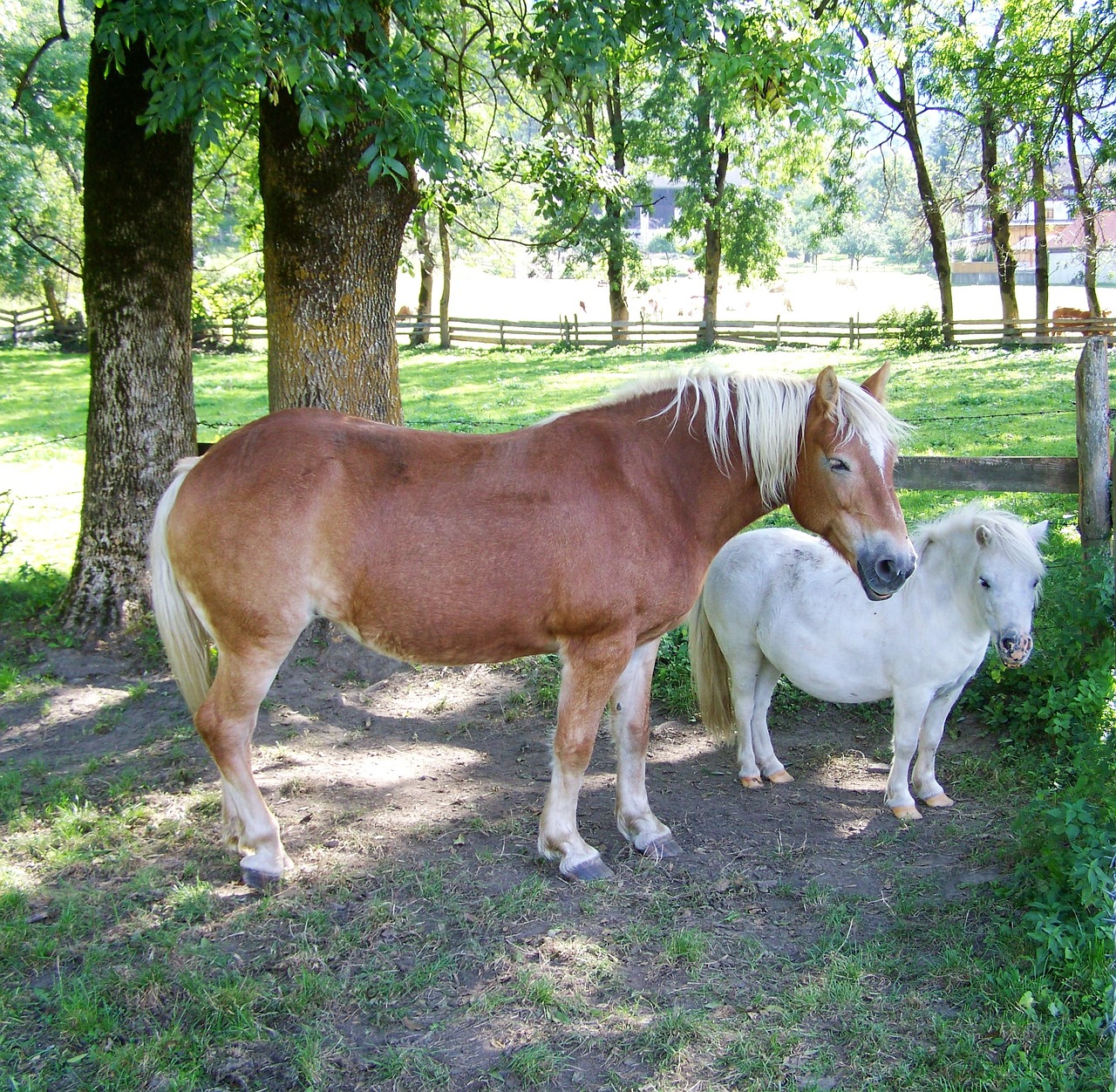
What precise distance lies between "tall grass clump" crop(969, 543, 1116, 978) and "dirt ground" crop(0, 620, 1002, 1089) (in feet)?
0.94

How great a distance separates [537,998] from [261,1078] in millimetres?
944

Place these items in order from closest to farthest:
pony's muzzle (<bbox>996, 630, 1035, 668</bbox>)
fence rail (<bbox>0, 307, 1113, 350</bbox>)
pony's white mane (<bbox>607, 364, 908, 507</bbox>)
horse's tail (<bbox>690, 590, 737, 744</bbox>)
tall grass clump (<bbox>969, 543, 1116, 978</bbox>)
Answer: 1. tall grass clump (<bbox>969, 543, 1116, 978</bbox>)
2. pony's white mane (<bbox>607, 364, 908, 507</bbox>)
3. pony's muzzle (<bbox>996, 630, 1035, 668</bbox>)
4. horse's tail (<bbox>690, 590, 737, 744</bbox>)
5. fence rail (<bbox>0, 307, 1113, 350</bbox>)

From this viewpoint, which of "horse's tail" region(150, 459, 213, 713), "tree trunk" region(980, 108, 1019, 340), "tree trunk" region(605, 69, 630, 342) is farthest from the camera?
"tree trunk" region(605, 69, 630, 342)

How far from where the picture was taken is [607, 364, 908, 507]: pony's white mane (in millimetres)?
3666

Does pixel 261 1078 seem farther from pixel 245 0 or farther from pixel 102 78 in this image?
pixel 102 78

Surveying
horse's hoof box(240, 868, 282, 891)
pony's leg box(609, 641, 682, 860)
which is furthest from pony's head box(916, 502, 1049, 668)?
horse's hoof box(240, 868, 282, 891)

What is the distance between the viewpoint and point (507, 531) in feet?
12.6

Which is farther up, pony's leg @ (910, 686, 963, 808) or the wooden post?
the wooden post

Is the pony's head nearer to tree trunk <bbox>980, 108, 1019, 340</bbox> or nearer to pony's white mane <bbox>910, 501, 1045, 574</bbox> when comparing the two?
pony's white mane <bbox>910, 501, 1045, 574</bbox>

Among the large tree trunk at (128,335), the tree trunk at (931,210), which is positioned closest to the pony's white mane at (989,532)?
the large tree trunk at (128,335)

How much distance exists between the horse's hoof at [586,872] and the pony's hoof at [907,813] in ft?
5.01

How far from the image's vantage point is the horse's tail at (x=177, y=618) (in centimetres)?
397

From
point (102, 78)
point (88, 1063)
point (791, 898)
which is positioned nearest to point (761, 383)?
point (791, 898)

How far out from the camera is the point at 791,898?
3.88 metres
